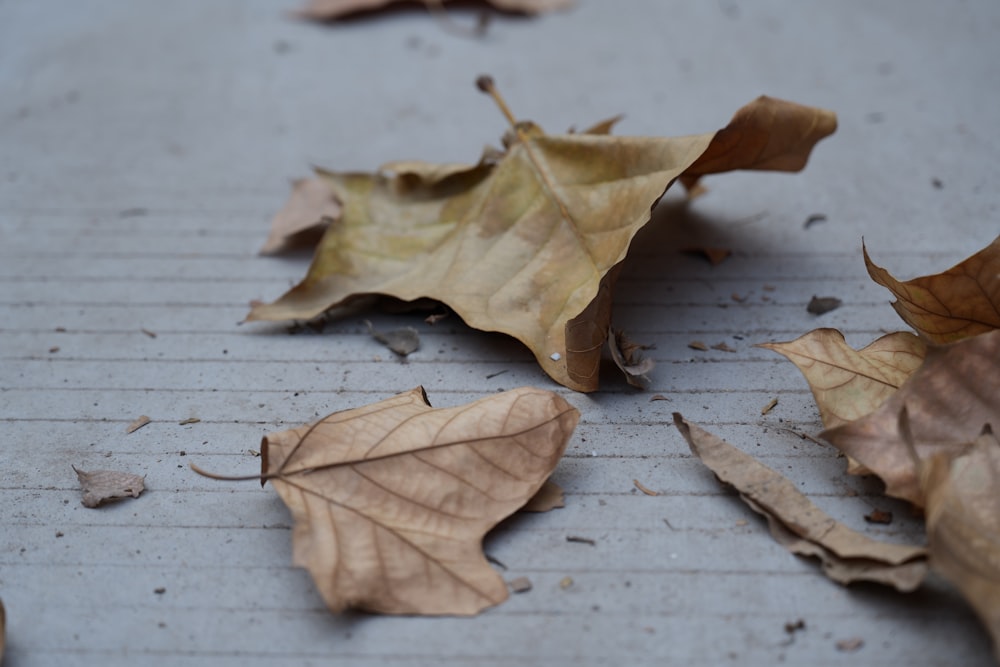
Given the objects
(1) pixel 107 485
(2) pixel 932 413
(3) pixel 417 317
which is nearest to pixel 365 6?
(3) pixel 417 317

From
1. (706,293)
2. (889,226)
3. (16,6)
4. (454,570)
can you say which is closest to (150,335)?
(454,570)

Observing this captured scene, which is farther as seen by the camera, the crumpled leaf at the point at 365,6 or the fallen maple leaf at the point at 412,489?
the crumpled leaf at the point at 365,6

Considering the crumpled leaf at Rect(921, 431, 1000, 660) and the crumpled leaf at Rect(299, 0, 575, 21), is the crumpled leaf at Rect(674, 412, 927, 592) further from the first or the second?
the crumpled leaf at Rect(299, 0, 575, 21)

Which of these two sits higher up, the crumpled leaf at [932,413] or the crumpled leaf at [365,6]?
the crumpled leaf at [932,413]

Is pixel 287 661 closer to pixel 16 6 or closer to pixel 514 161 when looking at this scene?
pixel 514 161

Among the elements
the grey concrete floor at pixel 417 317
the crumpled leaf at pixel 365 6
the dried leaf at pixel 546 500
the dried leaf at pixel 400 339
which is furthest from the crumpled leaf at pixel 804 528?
the crumpled leaf at pixel 365 6

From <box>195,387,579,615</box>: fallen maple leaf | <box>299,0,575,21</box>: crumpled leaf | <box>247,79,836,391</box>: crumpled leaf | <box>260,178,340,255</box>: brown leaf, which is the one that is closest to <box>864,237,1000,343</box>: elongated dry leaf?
<box>247,79,836,391</box>: crumpled leaf

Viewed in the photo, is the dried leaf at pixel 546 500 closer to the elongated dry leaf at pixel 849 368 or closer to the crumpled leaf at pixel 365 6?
the elongated dry leaf at pixel 849 368
